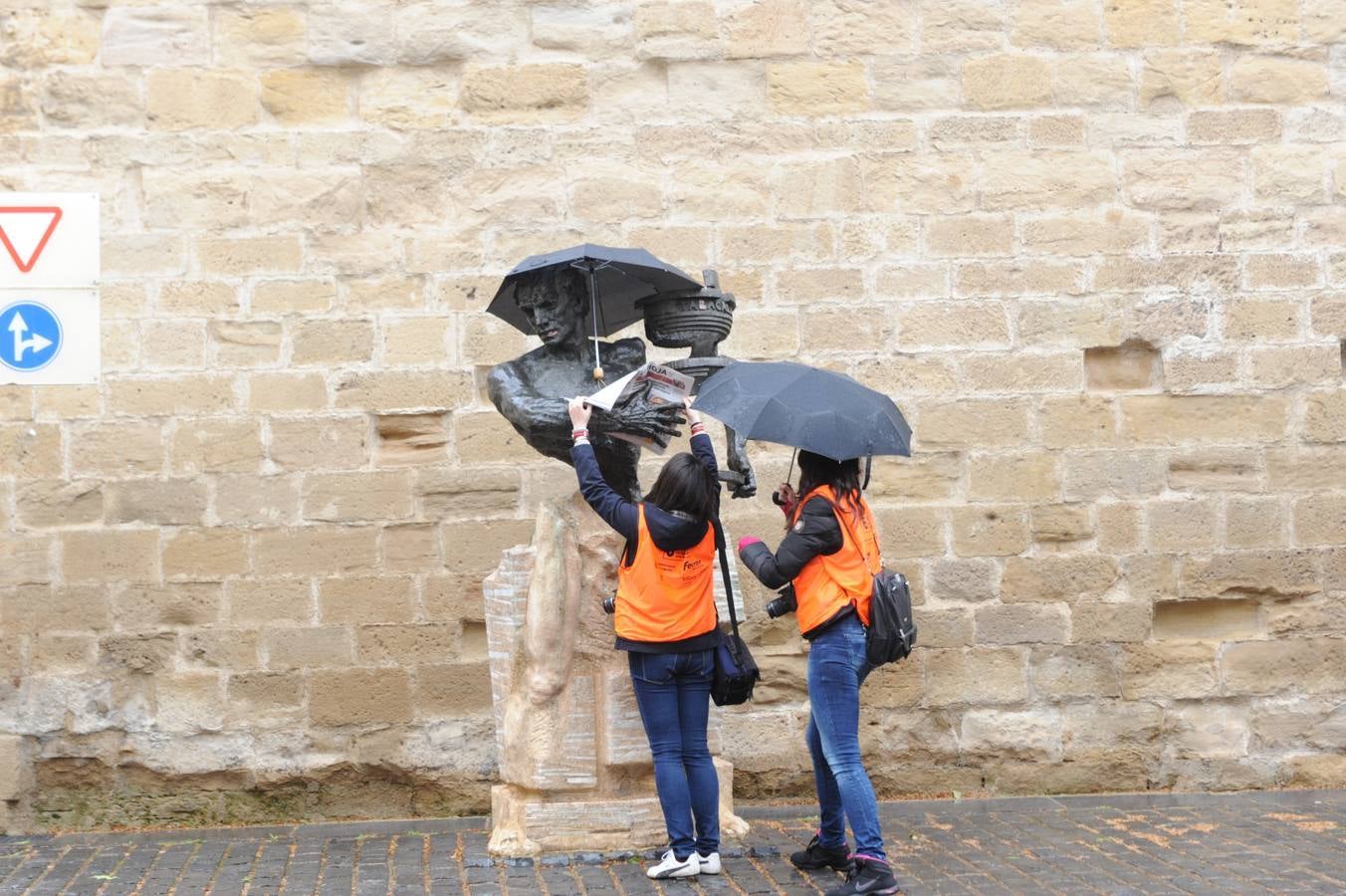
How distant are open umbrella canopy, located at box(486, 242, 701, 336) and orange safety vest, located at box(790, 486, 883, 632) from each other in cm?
100

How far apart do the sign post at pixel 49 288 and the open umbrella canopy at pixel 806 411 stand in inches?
124

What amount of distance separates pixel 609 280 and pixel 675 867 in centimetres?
200

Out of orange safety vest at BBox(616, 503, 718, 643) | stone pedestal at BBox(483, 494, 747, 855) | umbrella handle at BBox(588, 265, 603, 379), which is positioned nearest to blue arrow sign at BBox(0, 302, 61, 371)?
stone pedestal at BBox(483, 494, 747, 855)

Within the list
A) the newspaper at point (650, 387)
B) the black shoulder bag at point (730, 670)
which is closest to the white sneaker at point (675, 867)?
the black shoulder bag at point (730, 670)

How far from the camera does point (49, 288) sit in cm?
658

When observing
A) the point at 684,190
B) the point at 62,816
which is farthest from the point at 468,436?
the point at 62,816

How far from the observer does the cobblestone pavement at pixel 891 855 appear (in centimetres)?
501

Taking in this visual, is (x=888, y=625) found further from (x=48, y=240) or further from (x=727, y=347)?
(x=48, y=240)

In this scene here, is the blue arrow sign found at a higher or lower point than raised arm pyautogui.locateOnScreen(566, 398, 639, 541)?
higher

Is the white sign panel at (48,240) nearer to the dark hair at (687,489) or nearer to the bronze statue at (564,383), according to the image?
the bronze statue at (564,383)

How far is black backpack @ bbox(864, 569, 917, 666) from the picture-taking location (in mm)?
4633

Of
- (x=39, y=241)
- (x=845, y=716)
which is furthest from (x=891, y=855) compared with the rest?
(x=39, y=241)

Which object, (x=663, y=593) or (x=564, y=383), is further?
(x=564, y=383)

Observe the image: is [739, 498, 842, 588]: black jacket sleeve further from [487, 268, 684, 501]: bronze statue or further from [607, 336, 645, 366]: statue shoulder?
[607, 336, 645, 366]: statue shoulder
